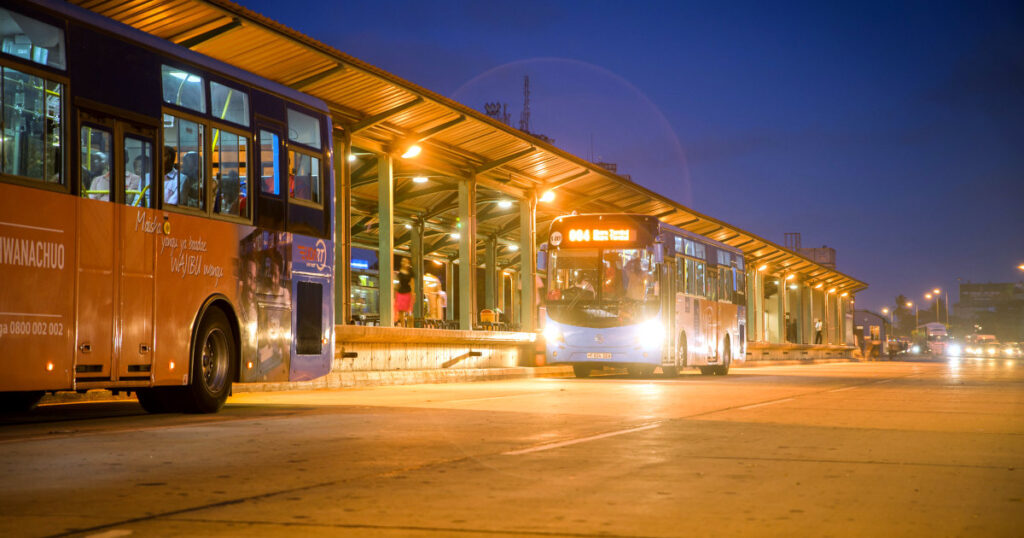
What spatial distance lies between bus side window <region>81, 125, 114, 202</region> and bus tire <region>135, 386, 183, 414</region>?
114 inches

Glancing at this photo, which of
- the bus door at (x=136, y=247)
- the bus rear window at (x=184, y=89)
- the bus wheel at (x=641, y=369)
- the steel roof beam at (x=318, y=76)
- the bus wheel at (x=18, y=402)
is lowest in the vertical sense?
the bus wheel at (x=641, y=369)

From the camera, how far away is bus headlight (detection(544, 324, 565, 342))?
92.7 feet

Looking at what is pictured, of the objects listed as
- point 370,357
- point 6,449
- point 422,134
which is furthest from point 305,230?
point 422,134

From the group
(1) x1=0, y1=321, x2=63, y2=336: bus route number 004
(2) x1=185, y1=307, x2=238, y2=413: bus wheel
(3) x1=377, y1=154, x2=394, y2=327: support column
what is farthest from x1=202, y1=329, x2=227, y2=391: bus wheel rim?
(3) x1=377, y1=154, x2=394, y2=327: support column

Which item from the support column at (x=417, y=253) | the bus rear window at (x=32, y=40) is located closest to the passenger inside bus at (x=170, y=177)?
the bus rear window at (x=32, y=40)

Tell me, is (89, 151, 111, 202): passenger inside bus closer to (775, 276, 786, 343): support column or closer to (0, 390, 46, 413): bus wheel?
(0, 390, 46, 413): bus wheel

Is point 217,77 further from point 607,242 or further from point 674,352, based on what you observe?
point 674,352

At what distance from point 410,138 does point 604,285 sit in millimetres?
5938

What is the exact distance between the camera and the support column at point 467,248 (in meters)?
31.0

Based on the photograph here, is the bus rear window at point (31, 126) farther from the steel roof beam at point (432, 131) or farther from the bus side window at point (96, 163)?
the steel roof beam at point (432, 131)

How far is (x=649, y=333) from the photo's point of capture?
90.6 ft

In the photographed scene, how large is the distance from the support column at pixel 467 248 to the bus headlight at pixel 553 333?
126 inches

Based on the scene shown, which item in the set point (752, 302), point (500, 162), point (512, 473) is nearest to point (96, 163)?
point (512, 473)

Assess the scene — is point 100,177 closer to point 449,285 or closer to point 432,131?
point 432,131
